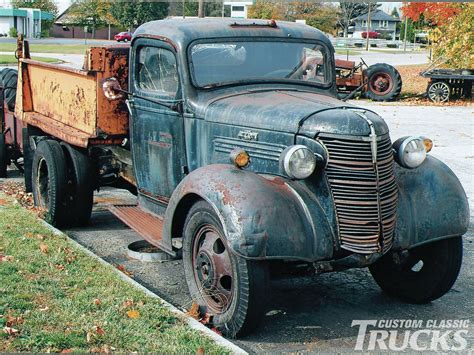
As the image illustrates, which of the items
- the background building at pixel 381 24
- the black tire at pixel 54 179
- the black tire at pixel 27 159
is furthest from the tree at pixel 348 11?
→ the black tire at pixel 54 179

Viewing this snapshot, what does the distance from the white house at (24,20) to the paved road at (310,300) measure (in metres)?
62.3

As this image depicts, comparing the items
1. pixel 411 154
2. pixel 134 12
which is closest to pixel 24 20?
pixel 134 12

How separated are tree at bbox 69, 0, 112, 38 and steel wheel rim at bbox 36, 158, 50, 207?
5545cm

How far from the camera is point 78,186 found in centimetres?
780

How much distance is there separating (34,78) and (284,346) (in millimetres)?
5263

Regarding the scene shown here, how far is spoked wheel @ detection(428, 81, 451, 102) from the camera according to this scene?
77.8ft

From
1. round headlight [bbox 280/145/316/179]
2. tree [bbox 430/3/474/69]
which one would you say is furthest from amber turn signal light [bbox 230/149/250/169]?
tree [bbox 430/3/474/69]

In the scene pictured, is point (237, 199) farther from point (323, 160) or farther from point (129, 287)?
point (129, 287)

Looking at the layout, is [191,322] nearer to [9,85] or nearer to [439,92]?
[9,85]

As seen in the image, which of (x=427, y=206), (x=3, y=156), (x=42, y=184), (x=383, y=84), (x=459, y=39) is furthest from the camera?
(x=459, y=39)

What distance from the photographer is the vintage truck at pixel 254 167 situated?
509 cm

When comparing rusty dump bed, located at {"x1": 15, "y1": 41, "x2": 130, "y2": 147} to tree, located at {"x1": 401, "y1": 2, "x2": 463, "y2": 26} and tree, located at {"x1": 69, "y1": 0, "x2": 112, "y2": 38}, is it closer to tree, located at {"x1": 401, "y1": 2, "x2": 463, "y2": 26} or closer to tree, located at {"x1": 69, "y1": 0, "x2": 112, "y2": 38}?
tree, located at {"x1": 401, "y1": 2, "x2": 463, "y2": 26}

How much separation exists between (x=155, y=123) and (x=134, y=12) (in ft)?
192

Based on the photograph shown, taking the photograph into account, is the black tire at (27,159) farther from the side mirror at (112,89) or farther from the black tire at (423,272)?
the black tire at (423,272)
